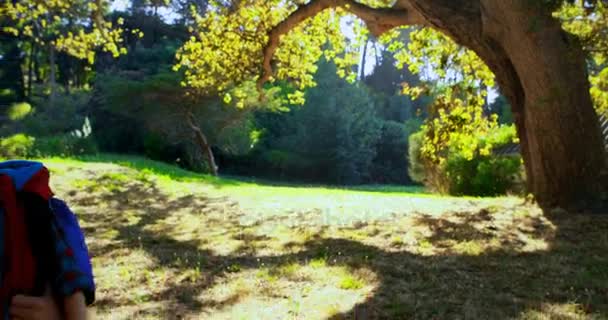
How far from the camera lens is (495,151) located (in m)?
17.5

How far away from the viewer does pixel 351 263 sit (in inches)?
189

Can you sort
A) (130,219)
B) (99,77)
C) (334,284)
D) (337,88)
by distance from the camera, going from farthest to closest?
(337,88)
(99,77)
(130,219)
(334,284)

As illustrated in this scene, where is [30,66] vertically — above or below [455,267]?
above

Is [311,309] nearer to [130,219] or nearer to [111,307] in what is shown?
[111,307]

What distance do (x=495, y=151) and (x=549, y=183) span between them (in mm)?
10821

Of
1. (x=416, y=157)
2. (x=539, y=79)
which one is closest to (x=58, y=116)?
(x=416, y=157)

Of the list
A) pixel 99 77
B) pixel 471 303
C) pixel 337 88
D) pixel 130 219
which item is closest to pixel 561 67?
pixel 471 303

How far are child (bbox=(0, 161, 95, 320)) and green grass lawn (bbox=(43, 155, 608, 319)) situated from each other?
2252 mm

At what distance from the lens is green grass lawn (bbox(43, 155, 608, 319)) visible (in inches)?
142

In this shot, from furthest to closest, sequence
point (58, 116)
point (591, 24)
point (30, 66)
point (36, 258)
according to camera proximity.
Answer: point (30, 66) → point (58, 116) → point (591, 24) → point (36, 258)

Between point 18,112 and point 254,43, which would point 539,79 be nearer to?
point 254,43

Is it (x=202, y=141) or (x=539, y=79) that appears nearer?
(x=539, y=79)

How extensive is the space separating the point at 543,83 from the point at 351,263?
142 inches

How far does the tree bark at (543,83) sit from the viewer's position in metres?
6.55
